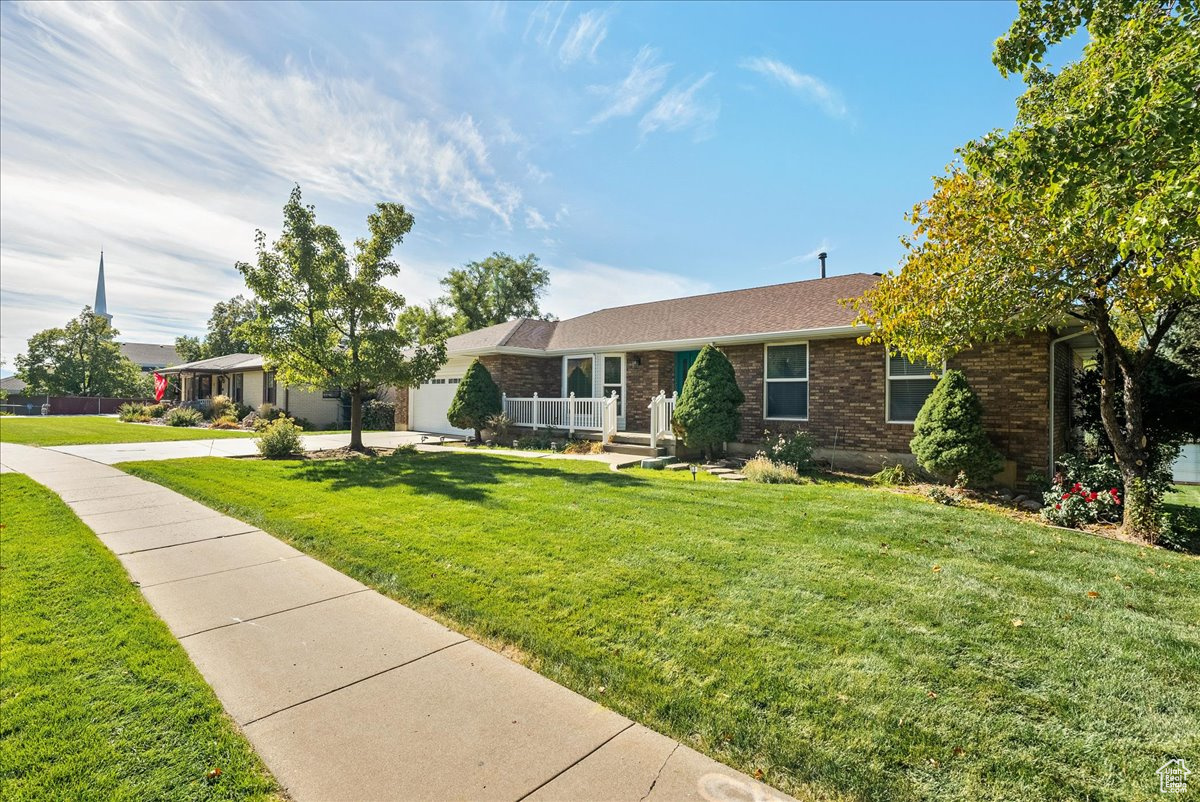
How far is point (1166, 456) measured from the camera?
9.07 metres

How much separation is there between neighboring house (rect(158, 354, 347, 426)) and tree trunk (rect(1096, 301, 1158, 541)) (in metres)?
23.8

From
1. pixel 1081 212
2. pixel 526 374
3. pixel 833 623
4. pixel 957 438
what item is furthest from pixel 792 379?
pixel 833 623

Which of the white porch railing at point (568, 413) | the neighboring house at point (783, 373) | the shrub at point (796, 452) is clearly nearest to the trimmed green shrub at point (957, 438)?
the neighboring house at point (783, 373)

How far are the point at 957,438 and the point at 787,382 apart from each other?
4.07 m

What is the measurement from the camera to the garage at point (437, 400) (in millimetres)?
19750

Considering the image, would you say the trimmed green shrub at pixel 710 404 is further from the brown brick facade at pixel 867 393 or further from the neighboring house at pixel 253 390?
the neighboring house at pixel 253 390

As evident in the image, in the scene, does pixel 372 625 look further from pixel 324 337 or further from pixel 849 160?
pixel 849 160

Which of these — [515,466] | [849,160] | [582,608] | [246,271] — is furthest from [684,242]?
[582,608]

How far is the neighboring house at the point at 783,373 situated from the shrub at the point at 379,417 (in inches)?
272

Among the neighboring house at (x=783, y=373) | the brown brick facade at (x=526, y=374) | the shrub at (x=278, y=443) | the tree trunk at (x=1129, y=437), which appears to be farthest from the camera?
the brown brick facade at (x=526, y=374)

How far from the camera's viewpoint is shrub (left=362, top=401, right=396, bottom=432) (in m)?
23.6

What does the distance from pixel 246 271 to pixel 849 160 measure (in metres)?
13.7

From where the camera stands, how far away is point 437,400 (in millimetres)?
20734

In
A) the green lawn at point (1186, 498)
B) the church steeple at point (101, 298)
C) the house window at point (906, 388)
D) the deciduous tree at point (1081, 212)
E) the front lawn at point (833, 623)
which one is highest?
the church steeple at point (101, 298)
